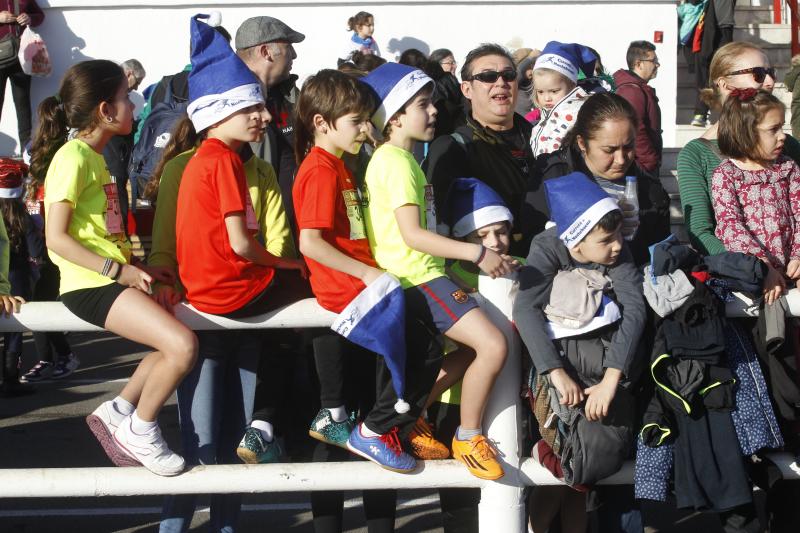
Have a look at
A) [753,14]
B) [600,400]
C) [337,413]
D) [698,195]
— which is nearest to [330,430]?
[337,413]

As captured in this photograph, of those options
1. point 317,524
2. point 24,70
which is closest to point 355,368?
point 317,524

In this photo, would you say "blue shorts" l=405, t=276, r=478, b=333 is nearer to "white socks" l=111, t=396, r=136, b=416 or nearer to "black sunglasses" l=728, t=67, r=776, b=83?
"white socks" l=111, t=396, r=136, b=416

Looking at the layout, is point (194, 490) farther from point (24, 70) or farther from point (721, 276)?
point (24, 70)

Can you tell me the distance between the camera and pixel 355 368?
3.74m

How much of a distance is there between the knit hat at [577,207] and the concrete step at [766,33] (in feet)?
36.5

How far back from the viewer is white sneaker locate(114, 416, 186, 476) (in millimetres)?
3328

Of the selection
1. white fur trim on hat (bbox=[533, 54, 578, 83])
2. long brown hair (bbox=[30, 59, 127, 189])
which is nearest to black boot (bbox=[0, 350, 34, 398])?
long brown hair (bbox=[30, 59, 127, 189])

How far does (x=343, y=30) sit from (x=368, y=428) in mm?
11535

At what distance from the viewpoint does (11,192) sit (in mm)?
6195

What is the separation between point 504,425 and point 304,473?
0.65 metres

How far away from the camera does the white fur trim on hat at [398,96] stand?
12.0 ft

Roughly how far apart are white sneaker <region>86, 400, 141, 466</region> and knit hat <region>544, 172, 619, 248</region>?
1.55 meters

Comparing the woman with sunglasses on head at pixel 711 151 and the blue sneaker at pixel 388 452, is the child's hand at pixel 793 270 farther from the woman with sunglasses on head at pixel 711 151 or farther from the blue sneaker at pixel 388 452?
the blue sneaker at pixel 388 452

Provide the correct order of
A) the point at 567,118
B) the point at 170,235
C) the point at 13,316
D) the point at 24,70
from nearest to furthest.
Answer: the point at 13,316, the point at 170,235, the point at 567,118, the point at 24,70
